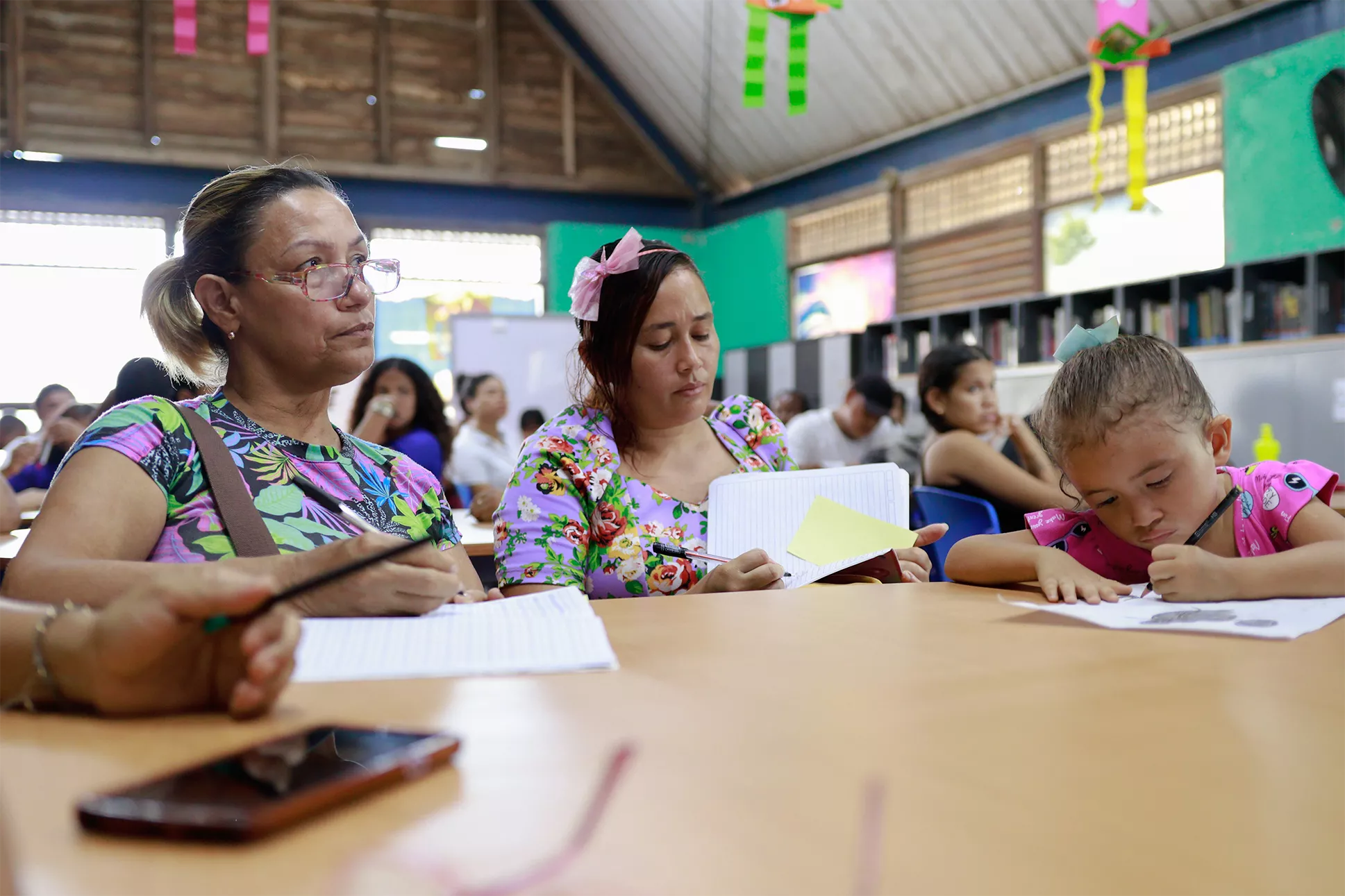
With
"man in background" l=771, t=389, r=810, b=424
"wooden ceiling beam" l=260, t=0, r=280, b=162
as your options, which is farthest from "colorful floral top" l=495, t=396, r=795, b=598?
"wooden ceiling beam" l=260, t=0, r=280, b=162

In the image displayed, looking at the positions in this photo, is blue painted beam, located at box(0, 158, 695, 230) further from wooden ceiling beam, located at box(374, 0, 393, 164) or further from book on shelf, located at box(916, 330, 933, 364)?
book on shelf, located at box(916, 330, 933, 364)

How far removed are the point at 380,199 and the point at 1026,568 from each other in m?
9.22

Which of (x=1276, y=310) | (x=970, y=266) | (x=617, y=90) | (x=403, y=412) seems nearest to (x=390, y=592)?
(x=403, y=412)

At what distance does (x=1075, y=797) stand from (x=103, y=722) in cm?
59

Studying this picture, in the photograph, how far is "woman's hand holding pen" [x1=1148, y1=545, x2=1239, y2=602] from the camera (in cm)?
119

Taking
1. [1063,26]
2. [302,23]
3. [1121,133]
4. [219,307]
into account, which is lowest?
[219,307]

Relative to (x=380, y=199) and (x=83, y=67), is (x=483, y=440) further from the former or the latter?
(x=83, y=67)

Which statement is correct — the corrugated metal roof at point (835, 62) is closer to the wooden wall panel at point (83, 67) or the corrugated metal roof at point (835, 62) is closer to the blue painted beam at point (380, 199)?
the blue painted beam at point (380, 199)

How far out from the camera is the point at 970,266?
315 inches

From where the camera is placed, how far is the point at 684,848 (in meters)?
0.49

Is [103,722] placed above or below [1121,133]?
below

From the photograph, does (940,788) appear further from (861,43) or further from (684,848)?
(861,43)

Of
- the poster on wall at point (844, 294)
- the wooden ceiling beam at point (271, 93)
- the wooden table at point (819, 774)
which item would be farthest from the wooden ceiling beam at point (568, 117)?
the wooden table at point (819, 774)

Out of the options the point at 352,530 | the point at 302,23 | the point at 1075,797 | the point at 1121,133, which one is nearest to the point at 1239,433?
the point at 1121,133
